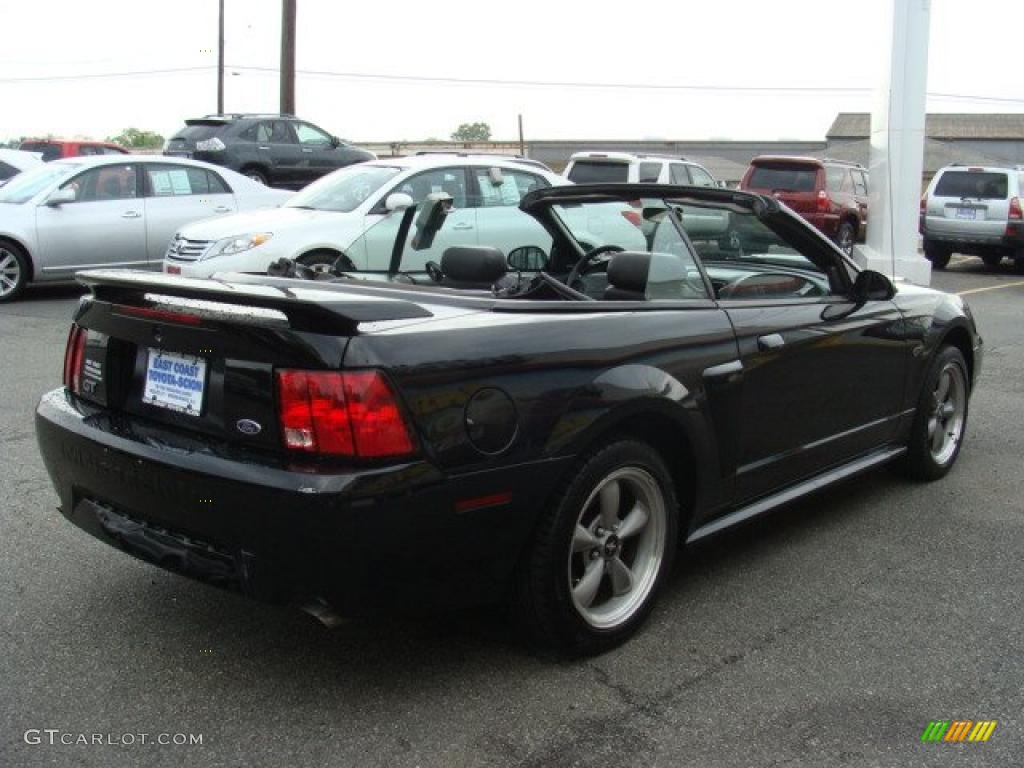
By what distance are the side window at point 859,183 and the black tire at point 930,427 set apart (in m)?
15.2

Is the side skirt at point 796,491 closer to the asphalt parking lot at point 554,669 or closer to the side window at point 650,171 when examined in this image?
the asphalt parking lot at point 554,669

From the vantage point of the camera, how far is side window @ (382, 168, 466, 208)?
9930 millimetres

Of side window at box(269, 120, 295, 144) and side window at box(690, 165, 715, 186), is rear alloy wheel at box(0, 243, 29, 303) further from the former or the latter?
side window at box(690, 165, 715, 186)

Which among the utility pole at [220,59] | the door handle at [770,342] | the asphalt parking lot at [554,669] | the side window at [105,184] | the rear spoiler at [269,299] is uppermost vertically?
the utility pole at [220,59]

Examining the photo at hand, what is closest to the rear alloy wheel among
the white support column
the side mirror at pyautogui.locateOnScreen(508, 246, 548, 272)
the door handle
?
the side mirror at pyautogui.locateOnScreen(508, 246, 548, 272)

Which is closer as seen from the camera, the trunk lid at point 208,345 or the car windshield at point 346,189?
the trunk lid at point 208,345

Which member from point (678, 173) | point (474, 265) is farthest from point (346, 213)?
point (678, 173)

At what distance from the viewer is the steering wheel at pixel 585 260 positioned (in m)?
4.68

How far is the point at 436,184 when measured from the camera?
32.8 feet

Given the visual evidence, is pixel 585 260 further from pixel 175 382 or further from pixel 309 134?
pixel 309 134

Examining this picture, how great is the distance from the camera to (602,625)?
3.39 metres

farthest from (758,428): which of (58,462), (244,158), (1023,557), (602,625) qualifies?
(244,158)

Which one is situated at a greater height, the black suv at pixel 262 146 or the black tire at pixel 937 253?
the black suv at pixel 262 146

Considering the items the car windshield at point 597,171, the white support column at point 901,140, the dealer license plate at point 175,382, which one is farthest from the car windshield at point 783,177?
the dealer license plate at point 175,382
